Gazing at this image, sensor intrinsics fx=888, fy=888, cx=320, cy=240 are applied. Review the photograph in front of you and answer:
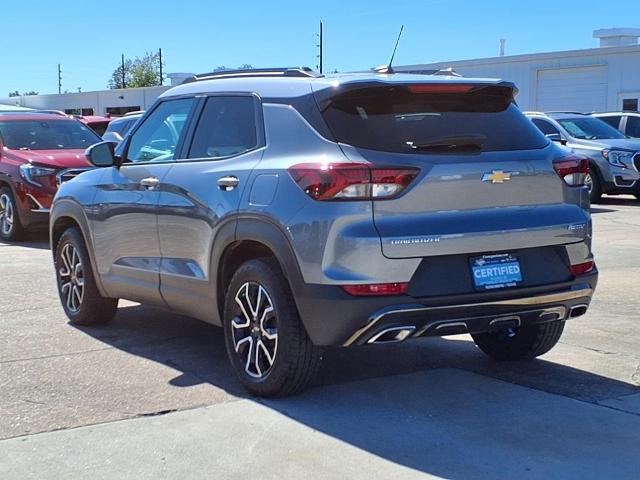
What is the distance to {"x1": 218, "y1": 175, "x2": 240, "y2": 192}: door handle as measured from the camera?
5.29 m

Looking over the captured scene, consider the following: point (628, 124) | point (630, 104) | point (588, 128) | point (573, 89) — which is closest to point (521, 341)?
point (588, 128)

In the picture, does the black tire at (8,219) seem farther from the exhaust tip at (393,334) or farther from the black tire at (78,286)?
the exhaust tip at (393,334)

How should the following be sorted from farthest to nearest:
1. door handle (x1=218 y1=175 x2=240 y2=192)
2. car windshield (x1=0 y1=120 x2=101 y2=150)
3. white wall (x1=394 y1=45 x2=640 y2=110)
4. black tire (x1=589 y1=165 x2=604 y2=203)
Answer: white wall (x1=394 y1=45 x2=640 y2=110)
black tire (x1=589 y1=165 x2=604 y2=203)
car windshield (x1=0 y1=120 x2=101 y2=150)
door handle (x1=218 y1=175 x2=240 y2=192)

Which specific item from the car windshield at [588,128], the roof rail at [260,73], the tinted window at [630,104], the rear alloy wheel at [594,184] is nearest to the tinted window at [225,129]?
the roof rail at [260,73]

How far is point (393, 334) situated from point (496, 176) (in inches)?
41.9

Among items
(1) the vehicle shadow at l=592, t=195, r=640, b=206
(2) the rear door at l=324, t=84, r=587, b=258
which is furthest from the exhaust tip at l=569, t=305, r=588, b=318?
(1) the vehicle shadow at l=592, t=195, r=640, b=206

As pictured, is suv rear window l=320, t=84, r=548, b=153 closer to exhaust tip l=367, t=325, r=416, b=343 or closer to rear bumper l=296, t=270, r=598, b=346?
rear bumper l=296, t=270, r=598, b=346

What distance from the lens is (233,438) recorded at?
4.62 m

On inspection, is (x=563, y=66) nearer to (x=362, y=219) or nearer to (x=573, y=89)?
(x=573, y=89)

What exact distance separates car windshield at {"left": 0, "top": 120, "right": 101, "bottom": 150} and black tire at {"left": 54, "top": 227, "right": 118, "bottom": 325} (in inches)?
262

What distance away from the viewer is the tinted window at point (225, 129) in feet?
18.0

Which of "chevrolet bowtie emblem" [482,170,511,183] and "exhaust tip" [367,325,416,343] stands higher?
"chevrolet bowtie emblem" [482,170,511,183]

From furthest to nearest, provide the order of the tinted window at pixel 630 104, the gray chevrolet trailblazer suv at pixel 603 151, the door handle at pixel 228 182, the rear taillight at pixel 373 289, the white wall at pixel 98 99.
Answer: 1. the white wall at pixel 98 99
2. the tinted window at pixel 630 104
3. the gray chevrolet trailblazer suv at pixel 603 151
4. the door handle at pixel 228 182
5. the rear taillight at pixel 373 289

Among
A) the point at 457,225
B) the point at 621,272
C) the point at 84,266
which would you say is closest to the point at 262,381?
the point at 457,225
